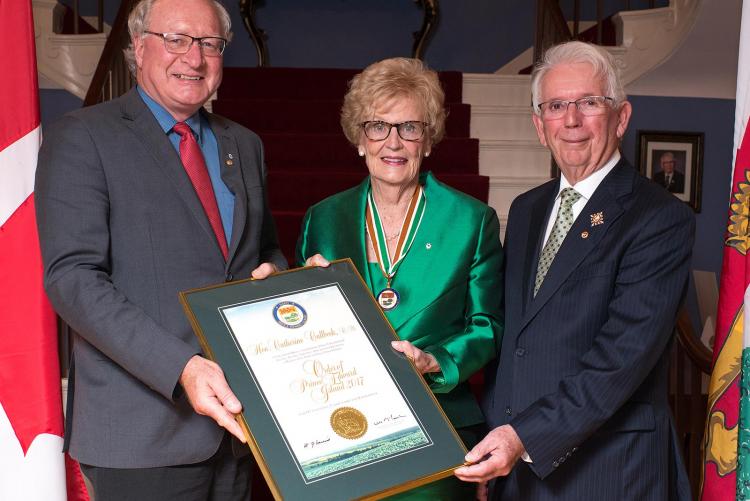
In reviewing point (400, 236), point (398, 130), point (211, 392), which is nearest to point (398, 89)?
point (398, 130)

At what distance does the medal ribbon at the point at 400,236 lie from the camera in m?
2.16

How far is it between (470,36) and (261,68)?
2562 mm

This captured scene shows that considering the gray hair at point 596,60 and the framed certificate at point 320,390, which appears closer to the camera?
the framed certificate at point 320,390

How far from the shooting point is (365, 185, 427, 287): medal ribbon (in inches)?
85.0

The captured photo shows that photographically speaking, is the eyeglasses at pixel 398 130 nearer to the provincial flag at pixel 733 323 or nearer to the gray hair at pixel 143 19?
the gray hair at pixel 143 19

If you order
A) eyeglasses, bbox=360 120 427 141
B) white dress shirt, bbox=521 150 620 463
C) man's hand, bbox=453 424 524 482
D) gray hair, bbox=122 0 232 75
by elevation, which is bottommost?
man's hand, bbox=453 424 524 482

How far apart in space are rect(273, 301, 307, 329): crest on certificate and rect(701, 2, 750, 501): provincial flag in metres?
1.10

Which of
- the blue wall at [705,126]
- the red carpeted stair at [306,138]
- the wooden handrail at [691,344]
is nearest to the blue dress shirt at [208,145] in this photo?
the wooden handrail at [691,344]

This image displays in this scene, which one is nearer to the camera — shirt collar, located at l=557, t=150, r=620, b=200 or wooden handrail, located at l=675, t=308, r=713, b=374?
shirt collar, located at l=557, t=150, r=620, b=200

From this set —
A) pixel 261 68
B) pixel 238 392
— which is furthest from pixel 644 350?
pixel 261 68

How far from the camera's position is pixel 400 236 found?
86.2 inches

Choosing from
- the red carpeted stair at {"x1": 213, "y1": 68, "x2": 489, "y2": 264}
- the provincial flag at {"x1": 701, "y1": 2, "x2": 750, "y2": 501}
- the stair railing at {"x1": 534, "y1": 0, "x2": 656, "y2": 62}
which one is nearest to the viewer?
the provincial flag at {"x1": 701, "y1": 2, "x2": 750, "y2": 501}

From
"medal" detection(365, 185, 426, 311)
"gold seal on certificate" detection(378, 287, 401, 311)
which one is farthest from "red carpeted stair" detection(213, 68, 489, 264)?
"gold seal on certificate" detection(378, 287, 401, 311)
